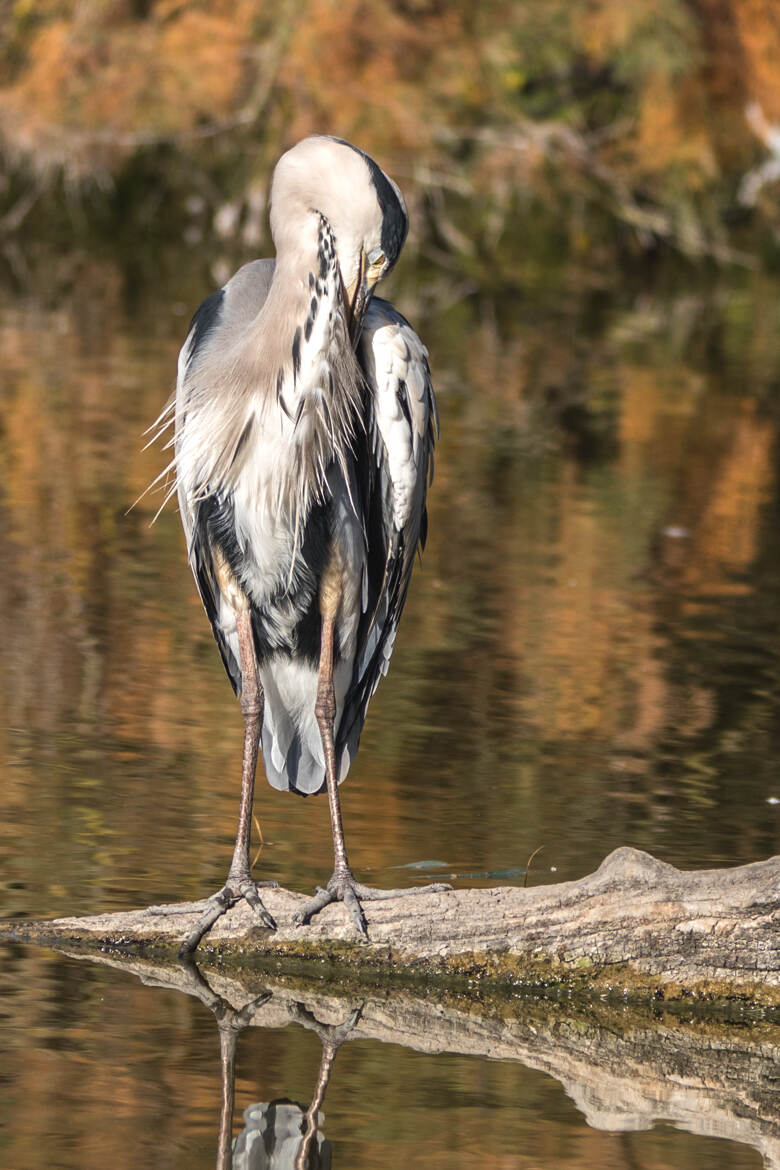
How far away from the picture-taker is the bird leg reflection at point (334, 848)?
5.55 meters

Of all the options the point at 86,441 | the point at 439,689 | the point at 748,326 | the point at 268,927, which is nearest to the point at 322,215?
the point at 268,927

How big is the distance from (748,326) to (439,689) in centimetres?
1526

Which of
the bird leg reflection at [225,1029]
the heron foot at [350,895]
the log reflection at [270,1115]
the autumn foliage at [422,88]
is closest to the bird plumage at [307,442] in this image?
the heron foot at [350,895]

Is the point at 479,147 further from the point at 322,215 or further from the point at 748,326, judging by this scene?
the point at 322,215

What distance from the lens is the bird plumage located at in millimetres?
5645

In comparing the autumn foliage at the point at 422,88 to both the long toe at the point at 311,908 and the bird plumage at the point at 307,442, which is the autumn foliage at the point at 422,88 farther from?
the long toe at the point at 311,908

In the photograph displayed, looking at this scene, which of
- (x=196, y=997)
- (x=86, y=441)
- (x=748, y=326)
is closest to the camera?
(x=196, y=997)

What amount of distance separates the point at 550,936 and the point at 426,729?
2.76 m

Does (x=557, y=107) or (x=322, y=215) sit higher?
(x=322, y=215)

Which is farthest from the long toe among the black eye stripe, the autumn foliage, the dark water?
the autumn foliage

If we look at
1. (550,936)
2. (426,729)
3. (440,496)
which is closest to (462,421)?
(440,496)

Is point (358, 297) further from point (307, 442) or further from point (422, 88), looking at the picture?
point (422, 88)

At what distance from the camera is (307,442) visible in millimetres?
5746

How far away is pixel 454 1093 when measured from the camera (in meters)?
4.96
